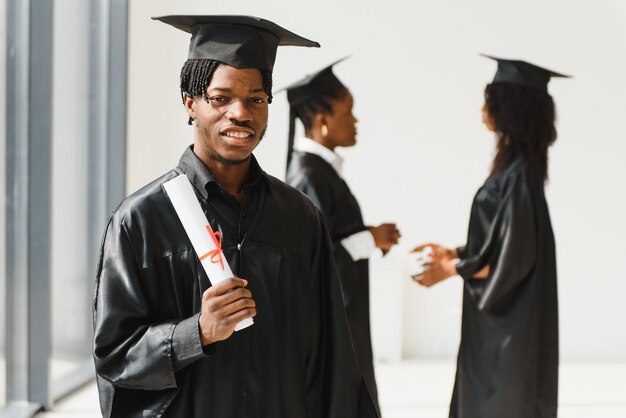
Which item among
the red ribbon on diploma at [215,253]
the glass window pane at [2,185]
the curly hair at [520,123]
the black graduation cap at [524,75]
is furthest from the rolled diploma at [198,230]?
the glass window pane at [2,185]

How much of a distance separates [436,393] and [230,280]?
483 centimetres

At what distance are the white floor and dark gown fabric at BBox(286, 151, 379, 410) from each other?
164cm

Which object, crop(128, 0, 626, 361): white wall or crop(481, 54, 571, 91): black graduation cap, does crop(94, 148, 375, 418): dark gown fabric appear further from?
crop(128, 0, 626, 361): white wall

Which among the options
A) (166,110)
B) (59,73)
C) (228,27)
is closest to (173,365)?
(228,27)

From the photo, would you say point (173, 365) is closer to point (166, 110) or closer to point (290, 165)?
point (290, 165)

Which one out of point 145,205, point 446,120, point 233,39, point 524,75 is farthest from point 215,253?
point 446,120

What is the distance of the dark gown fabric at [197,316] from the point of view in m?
1.71

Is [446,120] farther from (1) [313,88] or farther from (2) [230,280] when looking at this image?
(2) [230,280]

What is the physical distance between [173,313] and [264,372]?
226 millimetres

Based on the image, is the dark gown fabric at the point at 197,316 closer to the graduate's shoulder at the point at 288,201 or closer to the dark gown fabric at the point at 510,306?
the graduate's shoulder at the point at 288,201

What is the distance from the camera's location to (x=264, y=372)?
1.81 meters

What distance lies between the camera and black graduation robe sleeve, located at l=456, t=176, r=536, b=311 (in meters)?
3.80

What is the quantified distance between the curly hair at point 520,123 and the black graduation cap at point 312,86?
0.73 m

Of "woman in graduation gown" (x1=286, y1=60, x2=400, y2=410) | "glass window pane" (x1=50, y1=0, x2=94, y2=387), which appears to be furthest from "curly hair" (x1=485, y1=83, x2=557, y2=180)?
"glass window pane" (x1=50, y1=0, x2=94, y2=387)
